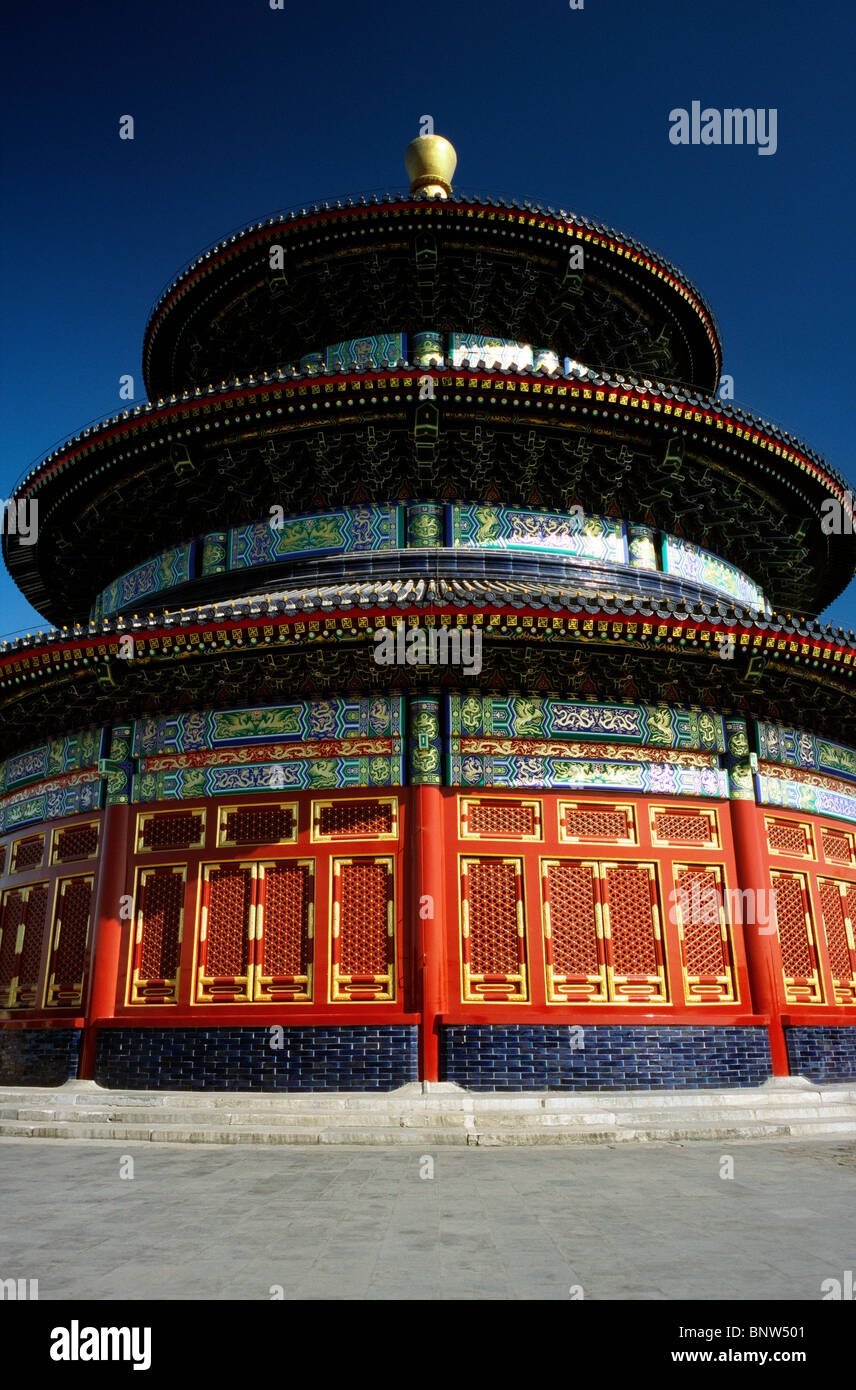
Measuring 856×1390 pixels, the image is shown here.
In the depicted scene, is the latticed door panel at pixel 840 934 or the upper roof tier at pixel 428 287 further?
the upper roof tier at pixel 428 287

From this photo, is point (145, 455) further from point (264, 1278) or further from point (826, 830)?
point (264, 1278)

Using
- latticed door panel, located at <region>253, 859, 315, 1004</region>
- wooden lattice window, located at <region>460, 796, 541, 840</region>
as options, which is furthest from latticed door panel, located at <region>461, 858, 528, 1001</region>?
latticed door panel, located at <region>253, 859, 315, 1004</region>

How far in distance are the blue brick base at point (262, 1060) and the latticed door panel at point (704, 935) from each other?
3.80 metres

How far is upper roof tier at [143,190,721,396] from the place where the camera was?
663 inches

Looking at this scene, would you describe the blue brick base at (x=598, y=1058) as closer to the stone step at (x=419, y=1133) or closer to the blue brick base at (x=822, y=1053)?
the blue brick base at (x=822, y=1053)

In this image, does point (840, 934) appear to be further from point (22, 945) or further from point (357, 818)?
point (22, 945)

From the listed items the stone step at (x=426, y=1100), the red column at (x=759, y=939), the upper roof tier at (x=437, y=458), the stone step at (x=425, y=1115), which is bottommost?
the stone step at (x=425, y=1115)

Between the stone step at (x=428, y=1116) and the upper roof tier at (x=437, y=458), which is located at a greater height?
the upper roof tier at (x=437, y=458)

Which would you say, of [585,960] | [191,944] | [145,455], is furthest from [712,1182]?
[145,455]

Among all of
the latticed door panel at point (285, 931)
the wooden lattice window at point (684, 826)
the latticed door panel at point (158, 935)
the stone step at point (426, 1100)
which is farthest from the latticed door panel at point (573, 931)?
the latticed door panel at point (158, 935)

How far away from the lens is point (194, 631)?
38.3ft

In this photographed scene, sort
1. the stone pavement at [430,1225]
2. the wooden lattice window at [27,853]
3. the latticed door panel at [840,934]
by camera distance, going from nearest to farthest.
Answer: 1. the stone pavement at [430,1225]
2. the latticed door panel at [840,934]
3. the wooden lattice window at [27,853]

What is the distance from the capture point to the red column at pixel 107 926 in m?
12.1

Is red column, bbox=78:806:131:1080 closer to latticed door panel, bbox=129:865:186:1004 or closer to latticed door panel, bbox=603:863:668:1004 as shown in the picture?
latticed door panel, bbox=129:865:186:1004
